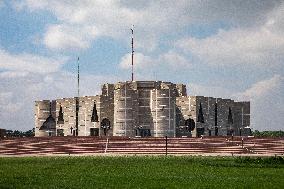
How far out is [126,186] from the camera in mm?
11391

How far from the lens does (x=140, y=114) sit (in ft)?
231

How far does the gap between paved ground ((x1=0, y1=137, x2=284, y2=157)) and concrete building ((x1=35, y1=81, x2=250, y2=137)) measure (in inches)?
914

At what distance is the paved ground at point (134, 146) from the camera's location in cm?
3475

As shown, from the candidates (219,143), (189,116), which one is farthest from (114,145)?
(189,116)

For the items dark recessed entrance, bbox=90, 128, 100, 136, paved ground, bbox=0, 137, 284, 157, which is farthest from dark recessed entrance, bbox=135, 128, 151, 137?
paved ground, bbox=0, 137, 284, 157

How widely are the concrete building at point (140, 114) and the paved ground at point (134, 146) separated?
76.1 ft

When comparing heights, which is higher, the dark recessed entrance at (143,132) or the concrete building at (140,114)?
the concrete building at (140,114)

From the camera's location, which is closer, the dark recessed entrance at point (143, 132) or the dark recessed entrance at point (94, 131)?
the dark recessed entrance at point (143, 132)

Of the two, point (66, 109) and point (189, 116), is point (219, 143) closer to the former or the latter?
point (189, 116)

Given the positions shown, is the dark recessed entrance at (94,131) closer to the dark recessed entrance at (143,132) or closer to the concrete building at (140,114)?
the concrete building at (140,114)

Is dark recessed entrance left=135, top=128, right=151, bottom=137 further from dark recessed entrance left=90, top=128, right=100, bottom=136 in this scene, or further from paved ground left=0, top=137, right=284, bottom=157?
paved ground left=0, top=137, right=284, bottom=157

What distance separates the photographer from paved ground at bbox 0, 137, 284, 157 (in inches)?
1368

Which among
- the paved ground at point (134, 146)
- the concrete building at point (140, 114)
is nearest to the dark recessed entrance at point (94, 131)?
the concrete building at point (140, 114)

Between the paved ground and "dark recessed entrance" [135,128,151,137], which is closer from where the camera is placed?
the paved ground
